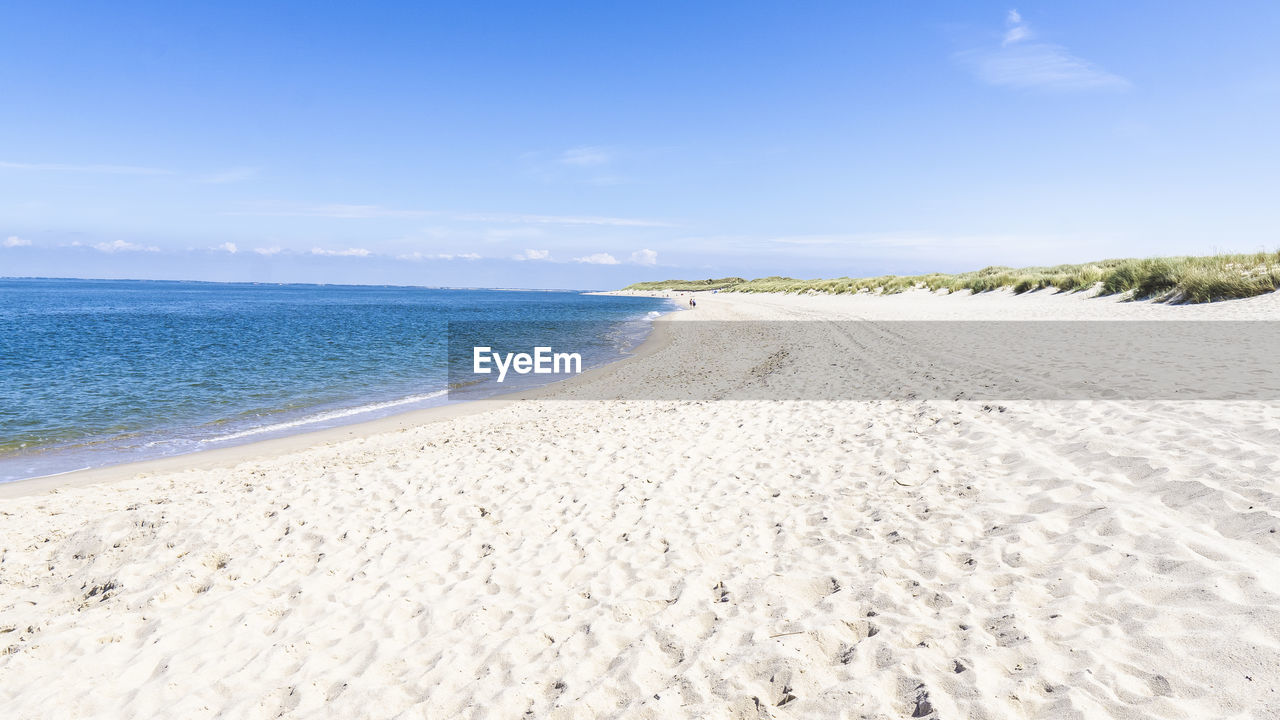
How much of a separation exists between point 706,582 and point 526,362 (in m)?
22.7

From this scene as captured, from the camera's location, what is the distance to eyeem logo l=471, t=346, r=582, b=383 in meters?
24.1

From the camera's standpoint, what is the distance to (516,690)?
3.92m

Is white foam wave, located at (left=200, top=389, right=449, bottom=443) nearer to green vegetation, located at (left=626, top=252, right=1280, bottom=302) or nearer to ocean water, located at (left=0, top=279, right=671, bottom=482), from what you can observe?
ocean water, located at (left=0, top=279, right=671, bottom=482)

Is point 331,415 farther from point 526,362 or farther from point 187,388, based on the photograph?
point 526,362

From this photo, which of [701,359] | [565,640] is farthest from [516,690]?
[701,359]

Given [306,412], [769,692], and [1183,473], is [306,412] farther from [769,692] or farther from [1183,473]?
[1183,473]

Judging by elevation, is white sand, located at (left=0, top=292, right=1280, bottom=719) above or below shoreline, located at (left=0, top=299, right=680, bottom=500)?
above

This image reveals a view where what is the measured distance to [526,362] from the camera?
88.7ft

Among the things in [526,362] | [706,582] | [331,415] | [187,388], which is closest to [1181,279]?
[706,582]

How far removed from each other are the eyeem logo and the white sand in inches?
589

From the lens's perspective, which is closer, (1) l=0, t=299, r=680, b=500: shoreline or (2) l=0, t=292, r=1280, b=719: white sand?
(2) l=0, t=292, r=1280, b=719: white sand

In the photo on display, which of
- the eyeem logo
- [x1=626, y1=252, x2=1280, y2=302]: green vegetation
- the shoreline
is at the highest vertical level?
[x1=626, y1=252, x2=1280, y2=302]: green vegetation

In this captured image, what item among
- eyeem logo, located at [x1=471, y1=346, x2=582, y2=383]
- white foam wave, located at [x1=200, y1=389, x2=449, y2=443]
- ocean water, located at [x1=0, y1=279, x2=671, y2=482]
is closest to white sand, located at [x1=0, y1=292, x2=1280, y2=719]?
ocean water, located at [x1=0, y1=279, x2=671, y2=482]

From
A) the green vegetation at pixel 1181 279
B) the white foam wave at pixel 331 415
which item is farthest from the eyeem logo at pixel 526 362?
the green vegetation at pixel 1181 279
